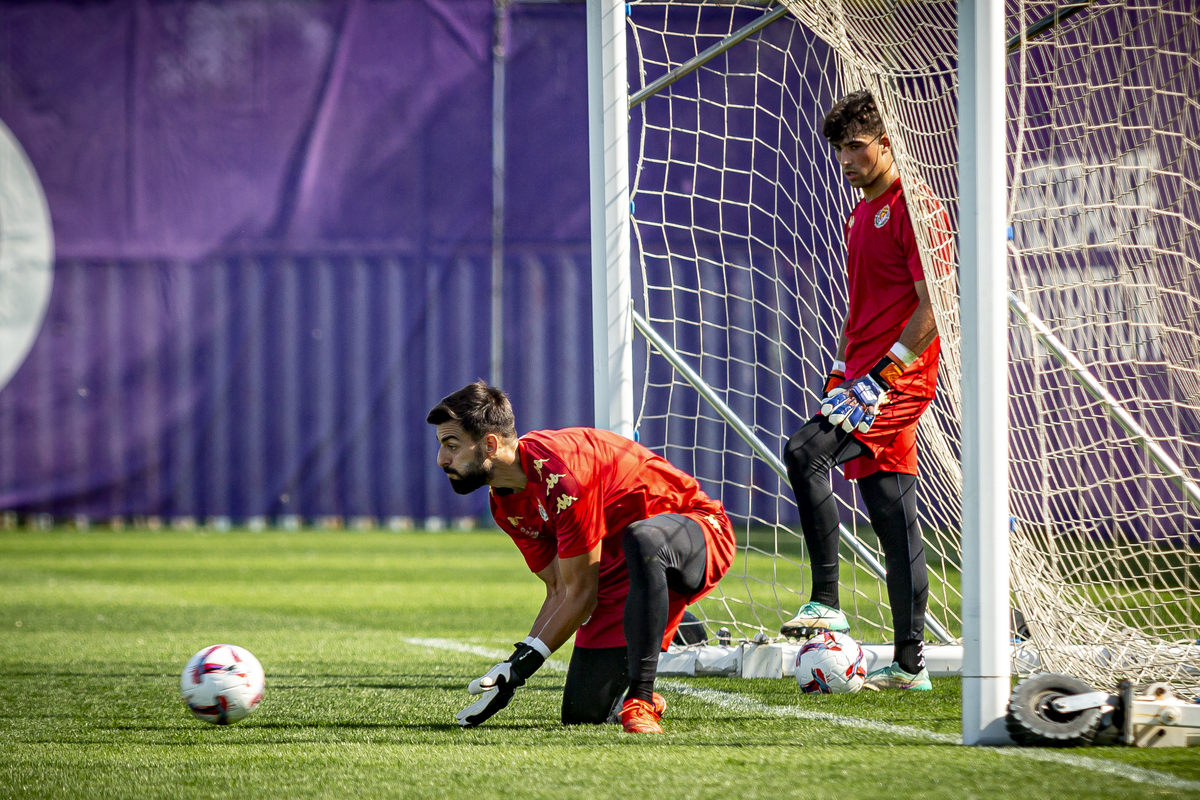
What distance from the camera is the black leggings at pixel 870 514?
3830mm

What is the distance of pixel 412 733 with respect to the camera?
11.0 feet

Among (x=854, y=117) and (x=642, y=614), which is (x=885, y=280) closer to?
(x=854, y=117)

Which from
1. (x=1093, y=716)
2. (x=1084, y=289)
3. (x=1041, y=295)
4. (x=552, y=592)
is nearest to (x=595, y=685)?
(x=552, y=592)

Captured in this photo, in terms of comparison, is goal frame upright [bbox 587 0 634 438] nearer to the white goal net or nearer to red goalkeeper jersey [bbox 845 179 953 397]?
the white goal net

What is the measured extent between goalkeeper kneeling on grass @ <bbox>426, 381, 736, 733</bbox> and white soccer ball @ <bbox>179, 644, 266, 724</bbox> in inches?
24.5

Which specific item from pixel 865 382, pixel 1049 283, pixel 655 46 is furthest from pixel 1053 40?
pixel 655 46

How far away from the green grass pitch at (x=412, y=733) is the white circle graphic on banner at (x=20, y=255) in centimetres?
662

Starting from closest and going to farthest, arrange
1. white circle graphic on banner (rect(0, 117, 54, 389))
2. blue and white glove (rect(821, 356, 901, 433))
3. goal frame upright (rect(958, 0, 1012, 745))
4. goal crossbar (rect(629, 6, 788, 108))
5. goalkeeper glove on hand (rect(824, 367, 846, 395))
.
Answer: goal frame upright (rect(958, 0, 1012, 745)) < blue and white glove (rect(821, 356, 901, 433)) < goalkeeper glove on hand (rect(824, 367, 846, 395)) < goal crossbar (rect(629, 6, 788, 108)) < white circle graphic on banner (rect(0, 117, 54, 389))

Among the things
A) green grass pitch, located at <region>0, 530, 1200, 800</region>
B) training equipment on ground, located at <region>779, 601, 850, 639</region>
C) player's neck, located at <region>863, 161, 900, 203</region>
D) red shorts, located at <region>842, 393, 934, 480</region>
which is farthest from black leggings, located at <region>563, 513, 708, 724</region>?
player's neck, located at <region>863, 161, 900, 203</region>

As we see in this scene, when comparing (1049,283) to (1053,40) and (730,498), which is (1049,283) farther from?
(730,498)

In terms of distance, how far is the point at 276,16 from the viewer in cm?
1281

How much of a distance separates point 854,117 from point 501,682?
2083mm

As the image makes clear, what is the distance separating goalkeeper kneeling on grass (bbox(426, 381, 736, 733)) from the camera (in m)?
3.28

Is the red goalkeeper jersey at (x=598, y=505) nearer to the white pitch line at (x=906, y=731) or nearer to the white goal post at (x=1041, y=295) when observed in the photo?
the white pitch line at (x=906, y=731)
